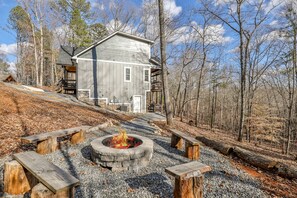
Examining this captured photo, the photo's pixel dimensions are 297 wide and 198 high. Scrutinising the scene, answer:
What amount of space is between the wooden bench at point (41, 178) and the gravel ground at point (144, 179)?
1.35ft

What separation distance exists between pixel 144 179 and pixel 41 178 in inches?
74.9

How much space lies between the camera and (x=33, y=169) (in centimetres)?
260

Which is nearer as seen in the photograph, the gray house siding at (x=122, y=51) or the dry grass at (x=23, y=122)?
the dry grass at (x=23, y=122)

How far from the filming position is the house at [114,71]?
1426cm

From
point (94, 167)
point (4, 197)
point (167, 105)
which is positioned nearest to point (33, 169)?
point (4, 197)

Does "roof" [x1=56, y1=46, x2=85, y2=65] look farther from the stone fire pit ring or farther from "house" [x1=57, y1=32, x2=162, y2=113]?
the stone fire pit ring

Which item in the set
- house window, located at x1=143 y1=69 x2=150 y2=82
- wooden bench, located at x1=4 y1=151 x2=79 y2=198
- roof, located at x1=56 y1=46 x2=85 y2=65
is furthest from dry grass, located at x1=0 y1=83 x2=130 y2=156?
house window, located at x1=143 y1=69 x2=150 y2=82

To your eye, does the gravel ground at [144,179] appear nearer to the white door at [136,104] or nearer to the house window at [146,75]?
the white door at [136,104]

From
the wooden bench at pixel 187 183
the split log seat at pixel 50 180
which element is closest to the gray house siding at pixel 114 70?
the split log seat at pixel 50 180

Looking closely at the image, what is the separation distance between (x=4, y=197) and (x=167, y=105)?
24.6ft

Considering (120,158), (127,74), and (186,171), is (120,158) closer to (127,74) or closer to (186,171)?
(186,171)

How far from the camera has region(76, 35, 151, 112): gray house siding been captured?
14.3 meters

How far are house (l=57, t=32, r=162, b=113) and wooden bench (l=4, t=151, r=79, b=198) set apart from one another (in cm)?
1182

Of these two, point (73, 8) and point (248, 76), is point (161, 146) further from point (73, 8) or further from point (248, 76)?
point (73, 8)
